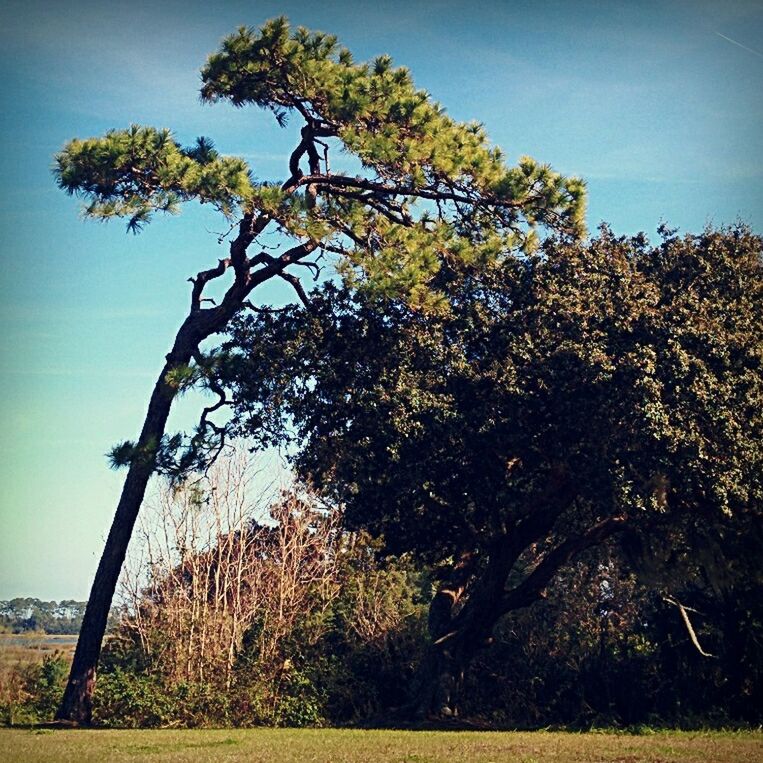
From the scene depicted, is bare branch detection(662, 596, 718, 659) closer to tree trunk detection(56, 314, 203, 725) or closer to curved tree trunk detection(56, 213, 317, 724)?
curved tree trunk detection(56, 213, 317, 724)

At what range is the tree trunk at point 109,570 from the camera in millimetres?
18547

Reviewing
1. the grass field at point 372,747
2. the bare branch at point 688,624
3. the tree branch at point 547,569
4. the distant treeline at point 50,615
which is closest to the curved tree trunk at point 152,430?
the grass field at point 372,747

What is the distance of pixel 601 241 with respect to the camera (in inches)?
781

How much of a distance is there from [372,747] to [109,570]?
722 centimetres

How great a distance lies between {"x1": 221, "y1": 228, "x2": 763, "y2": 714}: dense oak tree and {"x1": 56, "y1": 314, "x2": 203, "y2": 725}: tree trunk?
1.63 m

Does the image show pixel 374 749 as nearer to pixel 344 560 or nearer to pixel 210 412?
pixel 210 412

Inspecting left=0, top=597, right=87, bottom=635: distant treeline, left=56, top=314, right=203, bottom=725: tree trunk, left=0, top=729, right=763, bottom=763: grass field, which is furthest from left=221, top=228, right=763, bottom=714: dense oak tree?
left=0, top=597, right=87, bottom=635: distant treeline

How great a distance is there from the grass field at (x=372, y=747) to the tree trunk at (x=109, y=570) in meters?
1.53

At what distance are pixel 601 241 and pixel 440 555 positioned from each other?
770 centimetres

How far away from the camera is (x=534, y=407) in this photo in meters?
18.0

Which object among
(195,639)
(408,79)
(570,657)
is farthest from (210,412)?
(570,657)

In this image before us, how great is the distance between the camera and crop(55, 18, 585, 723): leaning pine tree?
18516 mm

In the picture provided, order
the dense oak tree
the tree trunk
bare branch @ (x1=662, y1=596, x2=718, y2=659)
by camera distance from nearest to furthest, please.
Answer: the dense oak tree → the tree trunk → bare branch @ (x1=662, y1=596, x2=718, y2=659)

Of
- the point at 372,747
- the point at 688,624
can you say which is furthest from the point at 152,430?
the point at 688,624
